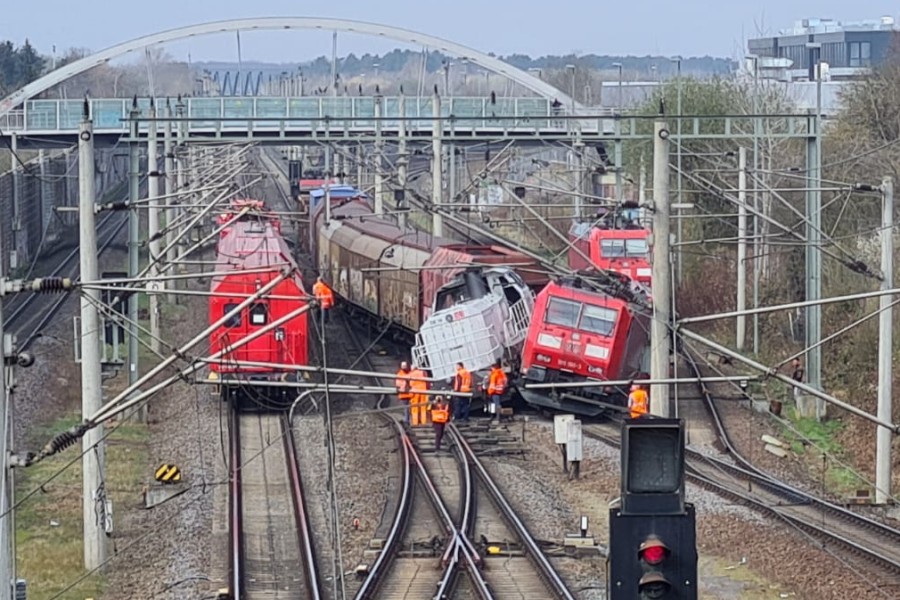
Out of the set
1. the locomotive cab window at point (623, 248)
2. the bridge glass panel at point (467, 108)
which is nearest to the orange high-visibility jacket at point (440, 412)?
the locomotive cab window at point (623, 248)

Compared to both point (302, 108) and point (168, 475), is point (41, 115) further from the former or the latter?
point (168, 475)

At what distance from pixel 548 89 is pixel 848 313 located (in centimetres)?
2966

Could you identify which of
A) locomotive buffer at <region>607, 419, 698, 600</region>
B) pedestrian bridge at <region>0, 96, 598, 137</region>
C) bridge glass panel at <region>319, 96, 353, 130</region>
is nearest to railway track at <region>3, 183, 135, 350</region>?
pedestrian bridge at <region>0, 96, 598, 137</region>

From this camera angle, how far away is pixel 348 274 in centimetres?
3994

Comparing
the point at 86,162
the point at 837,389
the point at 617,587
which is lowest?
the point at 837,389

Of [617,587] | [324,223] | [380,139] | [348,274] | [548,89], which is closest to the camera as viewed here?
[617,587]

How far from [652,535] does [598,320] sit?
19624 mm

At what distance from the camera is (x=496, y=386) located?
85.4 ft

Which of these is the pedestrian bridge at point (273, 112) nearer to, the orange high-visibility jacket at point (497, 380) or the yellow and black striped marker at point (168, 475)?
the orange high-visibility jacket at point (497, 380)

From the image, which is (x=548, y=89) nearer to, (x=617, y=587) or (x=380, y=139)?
(x=380, y=139)

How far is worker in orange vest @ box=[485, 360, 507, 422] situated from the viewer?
2532 centimetres

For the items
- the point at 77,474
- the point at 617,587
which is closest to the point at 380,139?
the point at 77,474

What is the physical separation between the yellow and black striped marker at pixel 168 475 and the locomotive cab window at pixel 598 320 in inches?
308

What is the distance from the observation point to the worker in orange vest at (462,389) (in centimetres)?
2562
